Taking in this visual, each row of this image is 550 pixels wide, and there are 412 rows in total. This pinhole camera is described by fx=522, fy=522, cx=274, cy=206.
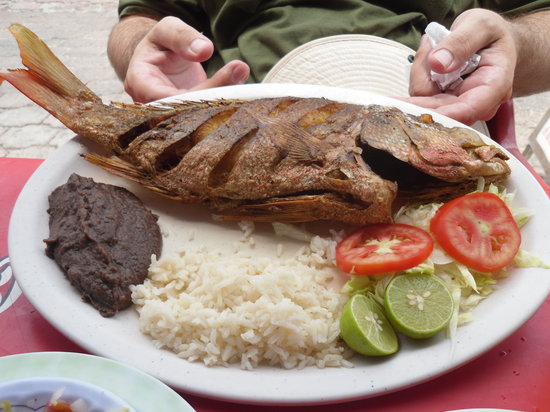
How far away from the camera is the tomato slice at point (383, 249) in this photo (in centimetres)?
162

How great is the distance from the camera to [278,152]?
190 centimetres

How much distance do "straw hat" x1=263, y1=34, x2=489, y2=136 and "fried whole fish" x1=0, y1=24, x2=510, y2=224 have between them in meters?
0.68

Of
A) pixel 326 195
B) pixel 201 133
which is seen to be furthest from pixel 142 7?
pixel 326 195

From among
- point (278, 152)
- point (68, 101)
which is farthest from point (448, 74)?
point (68, 101)

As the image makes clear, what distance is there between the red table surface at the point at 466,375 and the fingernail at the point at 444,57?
110 centimetres

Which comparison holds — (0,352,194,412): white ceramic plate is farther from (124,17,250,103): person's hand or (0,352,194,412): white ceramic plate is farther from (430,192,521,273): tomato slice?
(124,17,250,103): person's hand

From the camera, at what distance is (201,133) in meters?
2.03

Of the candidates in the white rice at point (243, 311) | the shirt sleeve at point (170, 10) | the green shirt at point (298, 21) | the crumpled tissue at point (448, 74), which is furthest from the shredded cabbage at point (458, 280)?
the shirt sleeve at point (170, 10)

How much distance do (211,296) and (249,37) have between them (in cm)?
186

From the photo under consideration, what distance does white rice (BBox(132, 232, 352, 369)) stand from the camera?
1469 millimetres

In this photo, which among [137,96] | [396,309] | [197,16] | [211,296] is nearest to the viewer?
[396,309]

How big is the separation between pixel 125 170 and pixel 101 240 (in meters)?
0.46

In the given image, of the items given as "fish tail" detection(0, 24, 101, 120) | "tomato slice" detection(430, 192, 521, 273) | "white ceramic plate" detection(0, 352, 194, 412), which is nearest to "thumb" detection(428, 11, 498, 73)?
"tomato slice" detection(430, 192, 521, 273)

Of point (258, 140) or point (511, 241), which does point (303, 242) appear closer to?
point (258, 140)
